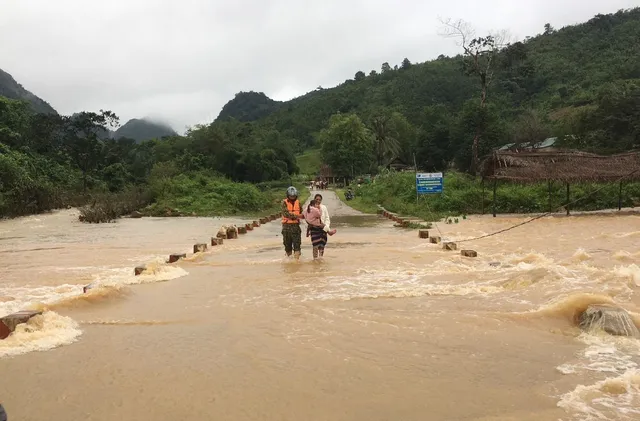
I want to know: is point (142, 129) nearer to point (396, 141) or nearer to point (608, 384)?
point (396, 141)

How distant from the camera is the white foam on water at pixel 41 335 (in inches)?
215

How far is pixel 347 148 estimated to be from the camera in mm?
64562

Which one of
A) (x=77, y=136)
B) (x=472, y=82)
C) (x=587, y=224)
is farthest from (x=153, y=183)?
(x=472, y=82)

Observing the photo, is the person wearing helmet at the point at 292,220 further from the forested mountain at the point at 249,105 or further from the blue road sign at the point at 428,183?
the forested mountain at the point at 249,105

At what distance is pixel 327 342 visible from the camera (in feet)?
18.4

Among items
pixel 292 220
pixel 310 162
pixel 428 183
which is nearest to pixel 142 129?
pixel 310 162

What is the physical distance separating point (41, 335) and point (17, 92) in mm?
95865

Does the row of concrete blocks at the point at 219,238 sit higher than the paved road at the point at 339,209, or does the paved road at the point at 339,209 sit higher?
the row of concrete blocks at the point at 219,238

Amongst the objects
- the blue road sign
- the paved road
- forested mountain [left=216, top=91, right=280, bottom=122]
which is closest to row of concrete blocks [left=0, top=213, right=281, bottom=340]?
the blue road sign

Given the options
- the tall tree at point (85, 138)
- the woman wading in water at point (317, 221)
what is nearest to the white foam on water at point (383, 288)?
the woman wading in water at point (317, 221)

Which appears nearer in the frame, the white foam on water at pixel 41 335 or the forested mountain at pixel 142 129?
the white foam on water at pixel 41 335

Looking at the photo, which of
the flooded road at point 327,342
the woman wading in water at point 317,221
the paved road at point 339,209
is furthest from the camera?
the paved road at point 339,209

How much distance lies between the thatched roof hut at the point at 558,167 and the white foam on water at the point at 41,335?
20.1 meters

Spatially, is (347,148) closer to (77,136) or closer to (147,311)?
(77,136)
